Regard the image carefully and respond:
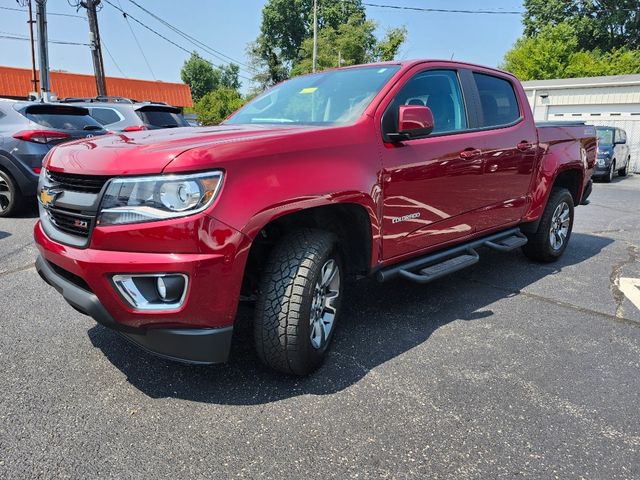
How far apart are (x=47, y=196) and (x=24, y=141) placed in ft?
15.5

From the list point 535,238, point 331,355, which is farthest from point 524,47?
point 331,355

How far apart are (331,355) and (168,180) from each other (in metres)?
1.52

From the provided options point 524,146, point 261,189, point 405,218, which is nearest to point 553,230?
point 524,146

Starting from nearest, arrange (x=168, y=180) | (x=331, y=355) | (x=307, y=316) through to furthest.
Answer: (x=168, y=180)
(x=307, y=316)
(x=331, y=355)

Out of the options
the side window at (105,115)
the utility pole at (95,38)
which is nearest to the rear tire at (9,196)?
the side window at (105,115)

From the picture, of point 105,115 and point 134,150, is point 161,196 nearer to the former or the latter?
point 134,150

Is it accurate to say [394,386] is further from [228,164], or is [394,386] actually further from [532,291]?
[532,291]

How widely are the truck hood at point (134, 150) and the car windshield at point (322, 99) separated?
495mm

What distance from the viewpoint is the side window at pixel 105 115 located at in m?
8.92

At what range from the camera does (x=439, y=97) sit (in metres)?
3.69

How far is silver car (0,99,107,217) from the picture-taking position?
647cm

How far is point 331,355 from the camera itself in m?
3.05

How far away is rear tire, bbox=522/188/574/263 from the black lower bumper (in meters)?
3.83

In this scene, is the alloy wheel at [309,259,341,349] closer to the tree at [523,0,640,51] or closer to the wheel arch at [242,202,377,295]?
the wheel arch at [242,202,377,295]
